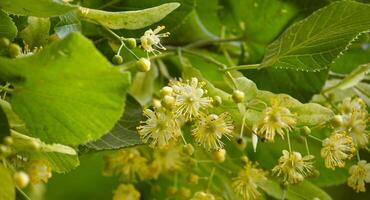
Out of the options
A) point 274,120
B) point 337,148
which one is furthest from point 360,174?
point 274,120

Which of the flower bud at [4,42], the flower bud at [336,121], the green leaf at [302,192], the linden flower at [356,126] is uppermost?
the flower bud at [4,42]

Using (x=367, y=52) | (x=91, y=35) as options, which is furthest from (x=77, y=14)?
(x=367, y=52)

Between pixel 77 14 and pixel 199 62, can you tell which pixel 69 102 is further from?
pixel 199 62

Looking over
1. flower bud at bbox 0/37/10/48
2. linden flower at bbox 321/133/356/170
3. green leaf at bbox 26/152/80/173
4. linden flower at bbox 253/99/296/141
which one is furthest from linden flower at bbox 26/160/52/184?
linden flower at bbox 321/133/356/170

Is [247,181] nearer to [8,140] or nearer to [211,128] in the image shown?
[211,128]

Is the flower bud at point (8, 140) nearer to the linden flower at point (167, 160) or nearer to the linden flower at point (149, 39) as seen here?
the linden flower at point (149, 39)


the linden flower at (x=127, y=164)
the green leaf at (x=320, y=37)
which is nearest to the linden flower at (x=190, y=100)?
the green leaf at (x=320, y=37)
